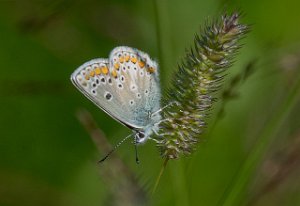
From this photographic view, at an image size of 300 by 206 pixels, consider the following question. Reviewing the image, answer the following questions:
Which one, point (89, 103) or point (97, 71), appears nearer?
point (97, 71)

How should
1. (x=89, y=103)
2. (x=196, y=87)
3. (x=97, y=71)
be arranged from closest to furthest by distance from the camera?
1. (x=196, y=87)
2. (x=97, y=71)
3. (x=89, y=103)

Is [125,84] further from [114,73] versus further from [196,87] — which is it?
[196,87]

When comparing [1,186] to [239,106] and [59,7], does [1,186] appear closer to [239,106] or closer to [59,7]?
[59,7]

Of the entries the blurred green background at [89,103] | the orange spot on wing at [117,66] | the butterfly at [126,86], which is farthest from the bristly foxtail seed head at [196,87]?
the blurred green background at [89,103]

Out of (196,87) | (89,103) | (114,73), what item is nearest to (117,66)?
(114,73)

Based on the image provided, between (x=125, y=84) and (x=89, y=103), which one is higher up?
(x=125, y=84)

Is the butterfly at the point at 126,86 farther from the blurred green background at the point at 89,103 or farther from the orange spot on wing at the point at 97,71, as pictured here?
the blurred green background at the point at 89,103

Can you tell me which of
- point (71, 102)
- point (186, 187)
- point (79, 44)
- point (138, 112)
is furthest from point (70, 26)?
point (186, 187)
